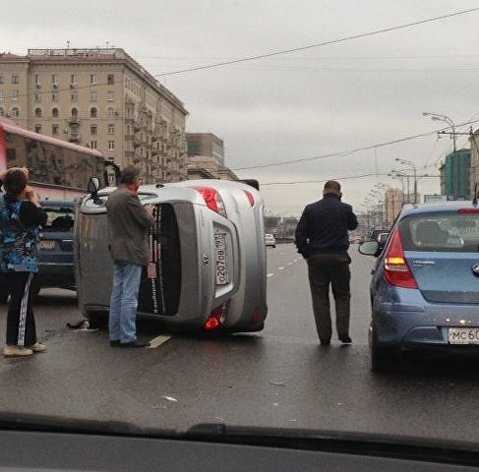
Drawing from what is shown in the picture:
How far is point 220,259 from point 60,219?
20.5 ft

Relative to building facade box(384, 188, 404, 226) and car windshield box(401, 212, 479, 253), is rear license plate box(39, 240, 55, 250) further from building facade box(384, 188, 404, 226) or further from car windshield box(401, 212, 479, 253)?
building facade box(384, 188, 404, 226)

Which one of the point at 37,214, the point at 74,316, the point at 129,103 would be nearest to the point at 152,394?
the point at 37,214

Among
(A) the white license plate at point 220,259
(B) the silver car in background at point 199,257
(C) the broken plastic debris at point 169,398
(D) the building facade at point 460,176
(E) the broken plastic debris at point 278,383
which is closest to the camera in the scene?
(C) the broken plastic debris at point 169,398

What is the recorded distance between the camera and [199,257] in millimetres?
8305

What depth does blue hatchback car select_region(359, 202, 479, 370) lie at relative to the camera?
6.40m

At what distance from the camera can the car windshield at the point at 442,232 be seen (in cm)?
671

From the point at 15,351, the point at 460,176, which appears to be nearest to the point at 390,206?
the point at 460,176

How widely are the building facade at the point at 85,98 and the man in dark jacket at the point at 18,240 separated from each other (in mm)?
104198

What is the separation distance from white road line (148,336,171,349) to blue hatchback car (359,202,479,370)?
2530mm

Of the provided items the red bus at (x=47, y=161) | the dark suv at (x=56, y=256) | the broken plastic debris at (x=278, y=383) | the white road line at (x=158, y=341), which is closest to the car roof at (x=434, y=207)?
the broken plastic debris at (x=278, y=383)

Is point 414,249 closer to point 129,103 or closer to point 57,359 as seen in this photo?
point 57,359

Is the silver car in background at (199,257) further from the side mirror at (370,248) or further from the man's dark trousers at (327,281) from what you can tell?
the side mirror at (370,248)

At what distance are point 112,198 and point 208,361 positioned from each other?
77.0 inches

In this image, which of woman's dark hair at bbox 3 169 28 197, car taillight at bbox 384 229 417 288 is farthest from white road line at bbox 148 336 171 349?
car taillight at bbox 384 229 417 288
